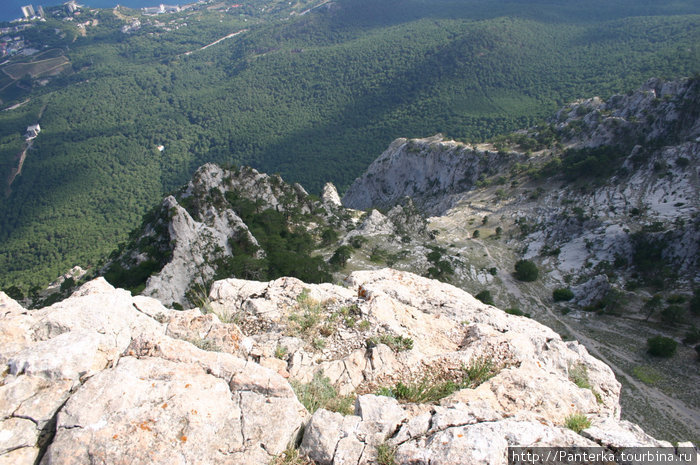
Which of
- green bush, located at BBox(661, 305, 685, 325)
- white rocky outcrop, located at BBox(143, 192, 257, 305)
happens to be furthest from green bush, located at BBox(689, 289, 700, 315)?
white rocky outcrop, located at BBox(143, 192, 257, 305)

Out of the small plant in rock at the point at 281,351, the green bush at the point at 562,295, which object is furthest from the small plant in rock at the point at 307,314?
the green bush at the point at 562,295

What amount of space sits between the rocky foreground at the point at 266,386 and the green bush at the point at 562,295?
35495mm

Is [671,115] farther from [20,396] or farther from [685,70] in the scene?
[20,396]

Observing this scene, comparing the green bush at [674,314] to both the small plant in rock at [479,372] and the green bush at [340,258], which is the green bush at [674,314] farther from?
the small plant in rock at [479,372]

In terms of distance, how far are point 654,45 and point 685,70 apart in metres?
54.1

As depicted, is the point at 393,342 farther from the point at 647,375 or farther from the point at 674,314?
the point at 674,314

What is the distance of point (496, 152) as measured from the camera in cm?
8750

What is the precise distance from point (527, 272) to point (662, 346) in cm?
1997

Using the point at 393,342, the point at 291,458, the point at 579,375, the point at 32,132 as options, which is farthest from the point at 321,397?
the point at 32,132

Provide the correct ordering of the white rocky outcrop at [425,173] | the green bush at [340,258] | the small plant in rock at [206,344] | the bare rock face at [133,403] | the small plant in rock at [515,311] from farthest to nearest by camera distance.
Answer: the white rocky outcrop at [425,173], the green bush at [340,258], the small plant in rock at [515,311], the small plant in rock at [206,344], the bare rock face at [133,403]

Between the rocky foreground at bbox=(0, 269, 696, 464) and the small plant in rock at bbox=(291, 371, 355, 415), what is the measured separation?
38 cm

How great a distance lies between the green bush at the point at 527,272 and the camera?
5206cm

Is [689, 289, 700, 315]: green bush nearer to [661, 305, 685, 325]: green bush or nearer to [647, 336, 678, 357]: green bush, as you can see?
[661, 305, 685, 325]: green bush

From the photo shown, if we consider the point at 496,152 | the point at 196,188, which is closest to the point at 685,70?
the point at 496,152
